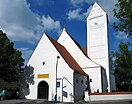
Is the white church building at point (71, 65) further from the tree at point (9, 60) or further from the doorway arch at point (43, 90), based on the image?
the tree at point (9, 60)

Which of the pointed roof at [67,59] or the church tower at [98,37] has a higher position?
the church tower at [98,37]

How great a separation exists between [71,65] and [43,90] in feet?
19.2

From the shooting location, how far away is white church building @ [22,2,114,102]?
31.0 metres

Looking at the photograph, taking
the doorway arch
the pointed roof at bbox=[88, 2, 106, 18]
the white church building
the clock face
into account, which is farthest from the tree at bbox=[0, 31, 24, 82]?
the pointed roof at bbox=[88, 2, 106, 18]

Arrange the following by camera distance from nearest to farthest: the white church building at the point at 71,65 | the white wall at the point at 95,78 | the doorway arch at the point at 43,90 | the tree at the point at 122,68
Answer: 1. the white church building at the point at 71,65
2. the doorway arch at the point at 43,90
3. the white wall at the point at 95,78
4. the tree at the point at 122,68

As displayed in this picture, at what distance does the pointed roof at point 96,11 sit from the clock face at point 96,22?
2.36 feet

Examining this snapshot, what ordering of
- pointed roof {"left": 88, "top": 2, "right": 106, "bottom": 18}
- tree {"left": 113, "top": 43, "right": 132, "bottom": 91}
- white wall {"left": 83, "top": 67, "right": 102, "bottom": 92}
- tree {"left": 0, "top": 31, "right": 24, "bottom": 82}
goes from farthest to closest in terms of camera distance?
tree {"left": 113, "top": 43, "right": 132, "bottom": 91}
pointed roof {"left": 88, "top": 2, "right": 106, "bottom": 18}
white wall {"left": 83, "top": 67, "right": 102, "bottom": 92}
tree {"left": 0, "top": 31, "right": 24, "bottom": 82}

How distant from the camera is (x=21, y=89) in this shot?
34.2m

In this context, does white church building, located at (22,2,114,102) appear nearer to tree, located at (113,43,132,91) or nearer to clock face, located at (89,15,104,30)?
clock face, located at (89,15,104,30)

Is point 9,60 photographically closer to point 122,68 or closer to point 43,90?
point 43,90

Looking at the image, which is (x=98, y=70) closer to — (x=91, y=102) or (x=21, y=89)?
(x=91, y=102)

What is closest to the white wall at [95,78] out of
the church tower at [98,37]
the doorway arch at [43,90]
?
the church tower at [98,37]

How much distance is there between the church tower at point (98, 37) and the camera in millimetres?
39375

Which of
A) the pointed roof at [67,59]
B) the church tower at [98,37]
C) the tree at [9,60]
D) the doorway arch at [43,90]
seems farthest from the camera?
the church tower at [98,37]
